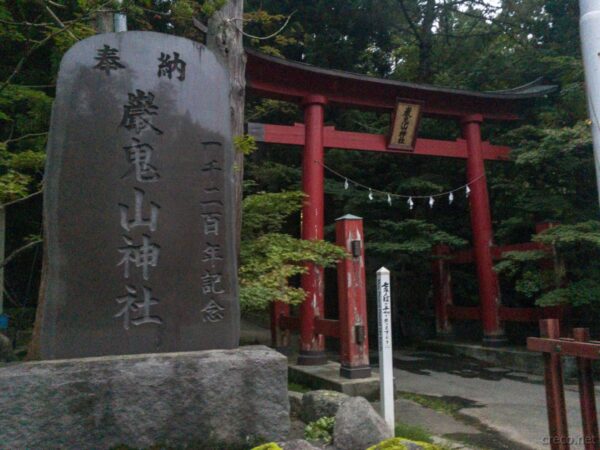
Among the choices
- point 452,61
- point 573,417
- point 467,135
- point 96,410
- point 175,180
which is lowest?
point 573,417

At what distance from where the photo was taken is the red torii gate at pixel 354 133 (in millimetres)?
8945

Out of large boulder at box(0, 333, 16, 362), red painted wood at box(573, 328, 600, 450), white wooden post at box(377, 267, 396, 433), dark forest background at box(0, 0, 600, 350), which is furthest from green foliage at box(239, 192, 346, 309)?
red painted wood at box(573, 328, 600, 450)

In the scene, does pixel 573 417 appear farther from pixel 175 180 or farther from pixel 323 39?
pixel 323 39

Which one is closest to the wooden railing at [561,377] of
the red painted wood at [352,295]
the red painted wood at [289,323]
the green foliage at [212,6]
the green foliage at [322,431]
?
the green foliage at [322,431]

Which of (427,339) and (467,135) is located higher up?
(467,135)

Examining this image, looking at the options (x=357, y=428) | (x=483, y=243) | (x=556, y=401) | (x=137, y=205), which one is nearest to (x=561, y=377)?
(x=556, y=401)

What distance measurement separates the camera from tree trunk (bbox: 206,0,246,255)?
6.38 metres

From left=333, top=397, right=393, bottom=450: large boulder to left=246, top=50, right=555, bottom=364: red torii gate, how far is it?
475 centimetres

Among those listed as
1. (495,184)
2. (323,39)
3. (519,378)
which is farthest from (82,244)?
(323,39)

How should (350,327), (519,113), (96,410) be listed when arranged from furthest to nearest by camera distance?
1. (519,113)
2. (350,327)
3. (96,410)

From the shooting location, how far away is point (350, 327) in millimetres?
7273

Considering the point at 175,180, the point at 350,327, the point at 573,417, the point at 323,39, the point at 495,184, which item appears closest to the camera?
the point at 175,180

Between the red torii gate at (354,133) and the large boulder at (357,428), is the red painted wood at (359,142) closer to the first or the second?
the red torii gate at (354,133)

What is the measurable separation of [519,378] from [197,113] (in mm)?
7446
